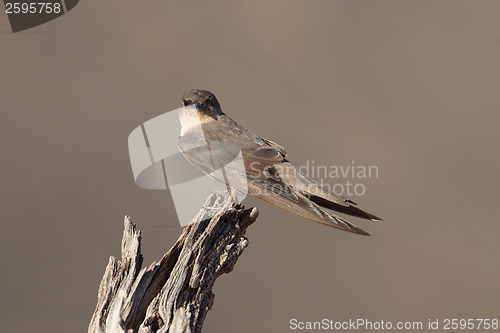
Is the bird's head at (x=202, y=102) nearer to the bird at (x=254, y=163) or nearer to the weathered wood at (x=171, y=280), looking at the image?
the bird at (x=254, y=163)

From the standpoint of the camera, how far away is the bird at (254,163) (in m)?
3.68

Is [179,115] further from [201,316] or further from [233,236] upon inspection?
[201,316]

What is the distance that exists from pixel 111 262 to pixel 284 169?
1.23 meters

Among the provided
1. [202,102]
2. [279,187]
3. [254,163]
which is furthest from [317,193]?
[202,102]

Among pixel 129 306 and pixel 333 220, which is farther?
pixel 333 220

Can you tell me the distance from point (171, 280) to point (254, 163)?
3.29 ft

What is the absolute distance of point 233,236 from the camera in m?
3.53

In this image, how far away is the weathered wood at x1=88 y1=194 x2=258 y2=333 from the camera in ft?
10.3

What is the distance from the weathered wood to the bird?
0.99 ft

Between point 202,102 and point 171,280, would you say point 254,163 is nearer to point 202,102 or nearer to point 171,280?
point 202,102

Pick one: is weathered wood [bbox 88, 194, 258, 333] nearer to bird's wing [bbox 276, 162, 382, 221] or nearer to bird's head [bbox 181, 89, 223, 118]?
bird's wing [bbox 276, 162, 382, 221]

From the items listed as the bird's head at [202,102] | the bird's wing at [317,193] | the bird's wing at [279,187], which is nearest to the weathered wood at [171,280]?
the bird's wing at [279,187]

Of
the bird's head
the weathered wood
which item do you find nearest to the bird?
the bird's head

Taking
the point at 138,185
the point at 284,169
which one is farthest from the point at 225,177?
the point at 138,185
